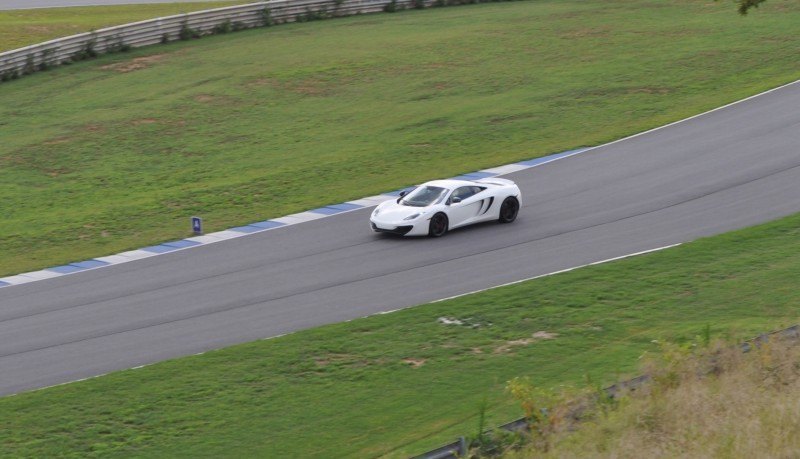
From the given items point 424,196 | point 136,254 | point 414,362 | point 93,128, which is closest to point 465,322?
point 414,362

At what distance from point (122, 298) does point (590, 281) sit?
9.36 meters

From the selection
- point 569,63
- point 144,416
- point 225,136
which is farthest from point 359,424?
point 569,63

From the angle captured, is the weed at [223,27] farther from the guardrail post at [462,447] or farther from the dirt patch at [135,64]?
the guardrail post at [462,447]

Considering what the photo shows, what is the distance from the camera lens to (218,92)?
4056 cm

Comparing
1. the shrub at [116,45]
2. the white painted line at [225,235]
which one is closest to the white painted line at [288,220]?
the white painted line at [225,235]

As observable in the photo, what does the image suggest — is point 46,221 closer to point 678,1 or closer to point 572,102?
point 572,102

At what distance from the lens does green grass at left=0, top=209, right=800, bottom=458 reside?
15156 millimetres

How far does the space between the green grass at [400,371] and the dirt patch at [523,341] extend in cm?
5

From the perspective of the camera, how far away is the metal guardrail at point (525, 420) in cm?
1206

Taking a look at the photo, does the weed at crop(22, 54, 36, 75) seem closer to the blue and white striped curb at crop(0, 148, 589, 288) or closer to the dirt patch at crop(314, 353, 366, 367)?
the blue and white striped curb at crop(0, 148, 589, 288)

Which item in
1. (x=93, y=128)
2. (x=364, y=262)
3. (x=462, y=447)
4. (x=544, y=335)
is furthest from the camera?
(x=93, y=128)

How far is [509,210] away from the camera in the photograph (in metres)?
26.5

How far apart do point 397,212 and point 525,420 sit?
12.8 metres

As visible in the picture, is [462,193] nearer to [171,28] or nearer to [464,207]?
[464,207]
